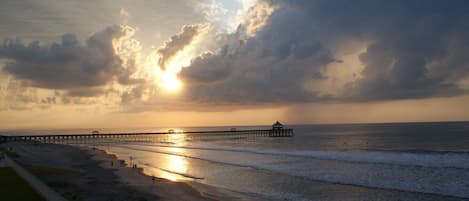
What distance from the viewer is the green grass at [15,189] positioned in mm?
14320

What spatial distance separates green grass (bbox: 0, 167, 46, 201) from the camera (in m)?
14.3

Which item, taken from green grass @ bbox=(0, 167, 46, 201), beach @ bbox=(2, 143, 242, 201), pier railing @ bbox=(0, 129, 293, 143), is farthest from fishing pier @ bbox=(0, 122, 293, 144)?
green grass @ bbox=(0, 167, 46, 201)

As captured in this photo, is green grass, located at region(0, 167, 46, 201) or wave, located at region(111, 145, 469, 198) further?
wave, located at region(111, 145, 469, 198)

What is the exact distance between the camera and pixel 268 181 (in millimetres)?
24453

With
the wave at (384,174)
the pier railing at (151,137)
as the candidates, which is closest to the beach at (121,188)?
the wave at (384,174)

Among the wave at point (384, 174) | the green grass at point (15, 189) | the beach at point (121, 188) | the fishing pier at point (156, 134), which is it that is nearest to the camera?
the green grass at point (15, 189)

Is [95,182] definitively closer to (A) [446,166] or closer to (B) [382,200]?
(B) [382,200]

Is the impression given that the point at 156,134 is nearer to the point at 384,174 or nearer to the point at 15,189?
Result: the point at 384,174

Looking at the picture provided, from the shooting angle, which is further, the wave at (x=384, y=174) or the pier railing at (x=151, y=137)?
the pier railing at (x=151, y=137)

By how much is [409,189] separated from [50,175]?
19.9 meters

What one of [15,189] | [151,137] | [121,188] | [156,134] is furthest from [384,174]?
[151,137]

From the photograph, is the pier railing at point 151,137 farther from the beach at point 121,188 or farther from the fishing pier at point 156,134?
the beach at point 121,188

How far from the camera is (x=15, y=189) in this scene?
1602cm

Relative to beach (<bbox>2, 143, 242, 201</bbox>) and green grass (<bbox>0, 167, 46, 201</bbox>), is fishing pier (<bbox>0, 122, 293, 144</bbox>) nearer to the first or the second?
beach (<bbox>2, 143, 242, 201</bbox>)
